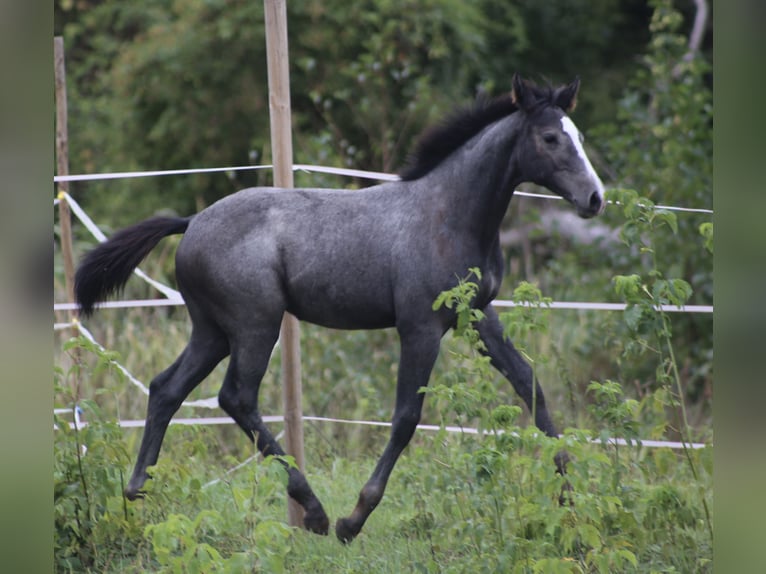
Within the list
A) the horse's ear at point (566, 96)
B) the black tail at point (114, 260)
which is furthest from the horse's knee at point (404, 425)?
the horse's ear at point (566, 96)

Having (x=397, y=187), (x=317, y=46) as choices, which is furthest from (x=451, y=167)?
(x=317, y=46)

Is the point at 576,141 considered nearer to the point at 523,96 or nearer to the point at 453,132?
the point at 523,96

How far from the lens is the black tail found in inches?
160

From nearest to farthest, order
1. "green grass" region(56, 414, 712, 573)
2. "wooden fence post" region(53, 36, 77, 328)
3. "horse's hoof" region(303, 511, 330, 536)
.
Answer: "green grass" region(56, 414, 712, 573)
"horse's hoof" region(303, 511, 330, 536)
"wooden fence post" region(53, 36, 77, 328)

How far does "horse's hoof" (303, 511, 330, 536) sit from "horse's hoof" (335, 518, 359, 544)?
0.08m

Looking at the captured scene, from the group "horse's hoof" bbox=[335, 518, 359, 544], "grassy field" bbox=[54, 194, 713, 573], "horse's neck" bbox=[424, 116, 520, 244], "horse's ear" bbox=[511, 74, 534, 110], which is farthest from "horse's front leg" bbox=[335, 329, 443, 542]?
"horse's ear" bbox=[511, 74, 534, 110]

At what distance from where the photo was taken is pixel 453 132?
159 inches

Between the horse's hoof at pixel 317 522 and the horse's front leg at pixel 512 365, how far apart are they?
1.00 meters

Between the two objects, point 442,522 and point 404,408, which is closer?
point 404,408

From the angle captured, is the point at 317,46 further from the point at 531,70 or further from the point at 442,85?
the point at 531,70

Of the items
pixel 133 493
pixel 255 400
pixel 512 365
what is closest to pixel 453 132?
pixel 512 365

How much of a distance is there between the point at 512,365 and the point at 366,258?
825 mm

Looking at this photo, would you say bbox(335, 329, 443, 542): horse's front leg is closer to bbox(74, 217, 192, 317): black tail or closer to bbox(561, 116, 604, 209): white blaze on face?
bbox(561, 116, 604, 209): white blaze on face

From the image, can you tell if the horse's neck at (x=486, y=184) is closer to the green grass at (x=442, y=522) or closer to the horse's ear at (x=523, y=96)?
the horse's ear at (x=523, y=96)
